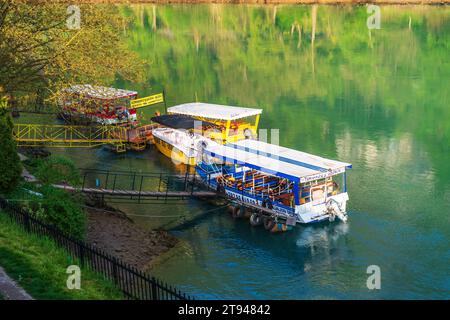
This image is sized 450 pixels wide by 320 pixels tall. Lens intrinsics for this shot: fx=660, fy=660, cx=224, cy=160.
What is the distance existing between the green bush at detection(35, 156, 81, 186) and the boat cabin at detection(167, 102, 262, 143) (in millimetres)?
15055

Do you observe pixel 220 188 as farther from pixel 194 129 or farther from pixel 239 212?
pixel 194 129

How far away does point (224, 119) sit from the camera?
44.9m

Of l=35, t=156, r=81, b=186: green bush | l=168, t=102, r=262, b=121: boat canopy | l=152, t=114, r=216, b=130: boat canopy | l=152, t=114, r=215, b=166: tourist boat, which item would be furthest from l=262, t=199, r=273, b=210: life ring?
l=168, t=102, r=262, b=121: boat canopy

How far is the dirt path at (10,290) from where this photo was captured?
16812 millimetres

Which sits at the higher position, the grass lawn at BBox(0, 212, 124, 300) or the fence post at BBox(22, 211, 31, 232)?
the fence post at BBox(22, 211, 31, 232)

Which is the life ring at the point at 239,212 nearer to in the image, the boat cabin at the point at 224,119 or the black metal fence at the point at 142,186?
the black metal fence at the point at 142,186

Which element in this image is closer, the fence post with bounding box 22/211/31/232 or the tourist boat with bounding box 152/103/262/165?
the fence post with bounding box 22/211/31/232

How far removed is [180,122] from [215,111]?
9.92 ft

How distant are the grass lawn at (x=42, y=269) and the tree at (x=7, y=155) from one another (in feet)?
12.9

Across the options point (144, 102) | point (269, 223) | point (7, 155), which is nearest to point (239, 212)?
point (269, 223)

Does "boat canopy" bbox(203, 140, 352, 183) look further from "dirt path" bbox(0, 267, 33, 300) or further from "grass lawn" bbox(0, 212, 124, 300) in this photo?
"dirt path" bbox(0, 267, 33, 300)

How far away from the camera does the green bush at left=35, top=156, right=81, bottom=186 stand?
2967 centimetres

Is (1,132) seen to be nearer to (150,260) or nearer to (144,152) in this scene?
(150,260)
